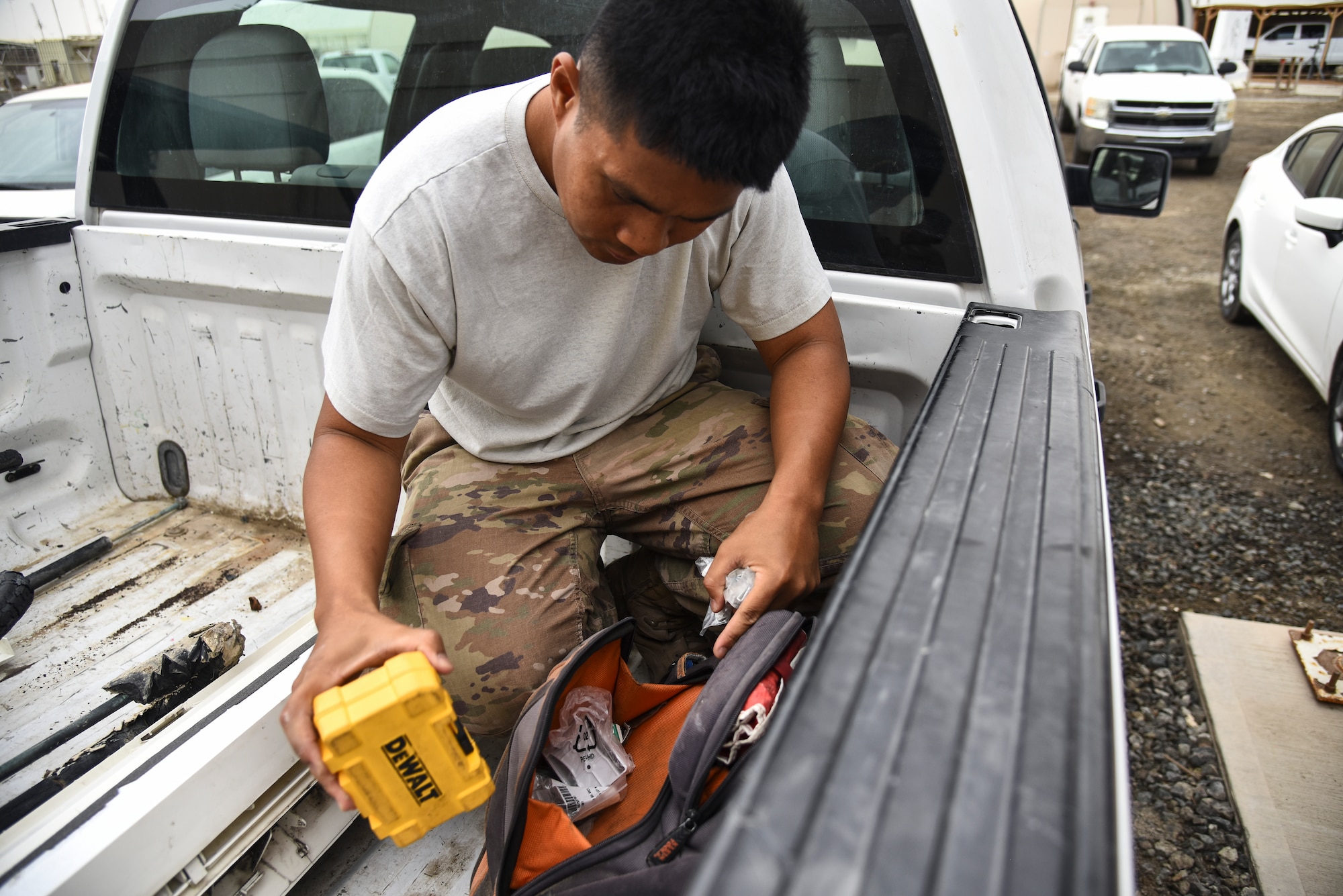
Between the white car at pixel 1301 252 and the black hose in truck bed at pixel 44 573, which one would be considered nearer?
the black hose in truck bed at pixel 44 573

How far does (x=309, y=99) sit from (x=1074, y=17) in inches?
750

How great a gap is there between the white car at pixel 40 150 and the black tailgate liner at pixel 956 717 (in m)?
3.93

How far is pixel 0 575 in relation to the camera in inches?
68.9

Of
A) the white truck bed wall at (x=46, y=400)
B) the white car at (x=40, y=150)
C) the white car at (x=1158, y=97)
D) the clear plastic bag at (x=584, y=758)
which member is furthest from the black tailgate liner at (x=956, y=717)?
the white car at (x=1158, y=97)

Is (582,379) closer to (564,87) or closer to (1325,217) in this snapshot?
(564,87)

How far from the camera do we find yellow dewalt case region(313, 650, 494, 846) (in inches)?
31.2

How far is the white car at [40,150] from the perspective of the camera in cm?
357

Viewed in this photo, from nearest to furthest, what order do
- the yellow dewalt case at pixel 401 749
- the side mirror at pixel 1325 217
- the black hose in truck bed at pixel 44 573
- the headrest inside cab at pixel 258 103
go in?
the yellow dewalt case at pixel 401 749, the black hose in truck bed at pixel 44 573, the headrest inside cab at pixel 258 103, the side mirror at pixel 1325 217

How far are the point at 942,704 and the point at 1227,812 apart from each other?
1819 mm

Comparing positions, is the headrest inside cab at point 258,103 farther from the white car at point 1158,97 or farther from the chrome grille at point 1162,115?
the chrome grille at point 1162,115

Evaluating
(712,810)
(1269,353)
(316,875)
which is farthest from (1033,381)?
(1269,353)

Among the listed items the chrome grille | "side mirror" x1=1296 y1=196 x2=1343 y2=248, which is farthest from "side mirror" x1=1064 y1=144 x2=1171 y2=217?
the chrome grille

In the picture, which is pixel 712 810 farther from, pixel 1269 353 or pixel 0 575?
pixel 1269 353

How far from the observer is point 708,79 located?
89 cm
